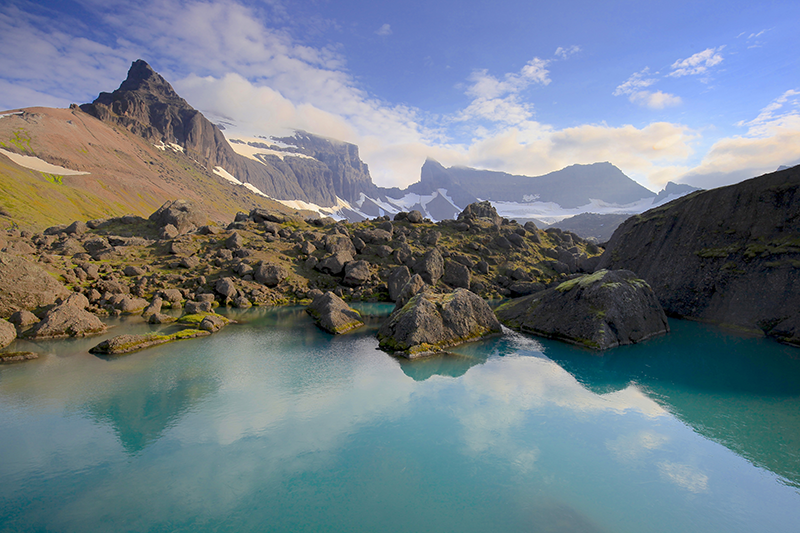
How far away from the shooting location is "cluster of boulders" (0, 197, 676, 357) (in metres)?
32.9

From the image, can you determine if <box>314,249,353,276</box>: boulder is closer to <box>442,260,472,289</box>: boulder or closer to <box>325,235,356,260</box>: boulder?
<box>325,235,356,260</box>: boulder

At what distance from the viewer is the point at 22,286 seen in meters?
33.0

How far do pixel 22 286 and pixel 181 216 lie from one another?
130 ft

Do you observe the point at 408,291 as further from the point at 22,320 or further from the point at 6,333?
the point at 22,320

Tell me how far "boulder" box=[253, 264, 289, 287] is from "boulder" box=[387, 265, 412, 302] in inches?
697

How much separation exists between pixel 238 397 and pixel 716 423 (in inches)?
1079

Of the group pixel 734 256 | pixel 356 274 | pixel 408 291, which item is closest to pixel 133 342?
Answer: pixel 408 291

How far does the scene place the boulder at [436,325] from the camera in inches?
1221

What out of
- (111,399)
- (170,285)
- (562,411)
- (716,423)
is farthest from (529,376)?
(170,285)

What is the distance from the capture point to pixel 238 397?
21.5 m

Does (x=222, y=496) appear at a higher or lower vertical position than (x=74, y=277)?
lower

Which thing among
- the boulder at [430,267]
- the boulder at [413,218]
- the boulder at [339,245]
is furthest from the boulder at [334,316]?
the boulder at [413,218]

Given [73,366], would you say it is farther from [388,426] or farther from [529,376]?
[529,376]

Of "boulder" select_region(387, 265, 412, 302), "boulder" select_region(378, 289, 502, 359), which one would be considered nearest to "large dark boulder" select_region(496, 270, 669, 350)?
"boulder" select_region(378, 289, 502, 359)
